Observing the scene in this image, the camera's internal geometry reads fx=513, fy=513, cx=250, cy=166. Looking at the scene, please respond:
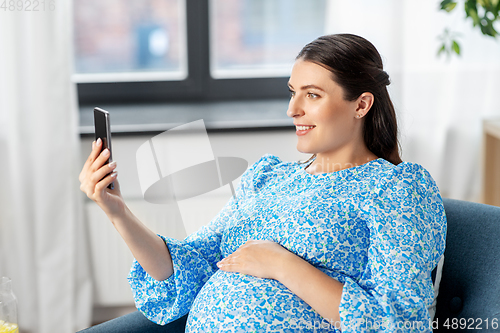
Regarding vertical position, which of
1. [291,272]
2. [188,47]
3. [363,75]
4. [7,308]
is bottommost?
[7,308]

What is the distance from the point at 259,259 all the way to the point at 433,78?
49.8 inches

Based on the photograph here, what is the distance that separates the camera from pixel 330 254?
3.55ft

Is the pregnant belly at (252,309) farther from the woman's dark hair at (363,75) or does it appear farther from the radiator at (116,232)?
the radiator at (116,232)

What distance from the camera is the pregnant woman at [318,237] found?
3.30 feet

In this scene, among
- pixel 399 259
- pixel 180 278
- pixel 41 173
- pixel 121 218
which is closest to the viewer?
pixel 399 259

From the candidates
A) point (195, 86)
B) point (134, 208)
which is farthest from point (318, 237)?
point (195, 86)

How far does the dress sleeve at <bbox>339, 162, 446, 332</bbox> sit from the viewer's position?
0.97m

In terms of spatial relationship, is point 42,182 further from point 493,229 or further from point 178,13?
point 493,229

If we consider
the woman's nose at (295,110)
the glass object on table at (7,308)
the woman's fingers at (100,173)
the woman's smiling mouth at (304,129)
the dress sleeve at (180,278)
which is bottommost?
the glass object on table at (7,308)

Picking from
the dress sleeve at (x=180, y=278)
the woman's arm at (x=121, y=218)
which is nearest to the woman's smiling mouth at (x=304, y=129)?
the dress sleeve at (x=180, y=278)

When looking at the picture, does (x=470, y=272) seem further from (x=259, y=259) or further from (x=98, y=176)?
(x=98, y=176)

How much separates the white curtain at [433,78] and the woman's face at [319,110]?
0.83 meters

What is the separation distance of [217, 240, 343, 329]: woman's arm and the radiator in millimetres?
826

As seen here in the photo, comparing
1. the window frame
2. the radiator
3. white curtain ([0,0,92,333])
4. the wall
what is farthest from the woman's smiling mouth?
the window frame
